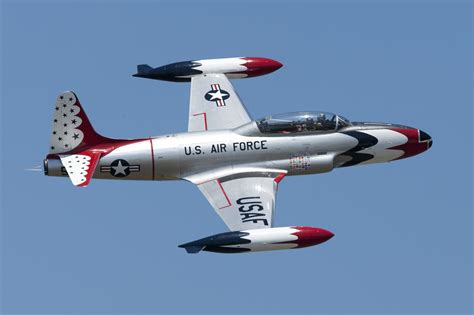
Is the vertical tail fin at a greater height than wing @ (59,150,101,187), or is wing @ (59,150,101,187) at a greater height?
the vertical tail fin

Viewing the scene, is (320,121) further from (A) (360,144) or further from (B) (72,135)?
(B) (72,135)

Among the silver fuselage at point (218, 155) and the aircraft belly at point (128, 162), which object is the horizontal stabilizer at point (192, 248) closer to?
the silver fuselage at point (218, 155)

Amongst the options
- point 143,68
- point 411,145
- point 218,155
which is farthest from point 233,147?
point 143,68

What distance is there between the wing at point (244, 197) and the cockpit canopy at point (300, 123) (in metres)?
1.22

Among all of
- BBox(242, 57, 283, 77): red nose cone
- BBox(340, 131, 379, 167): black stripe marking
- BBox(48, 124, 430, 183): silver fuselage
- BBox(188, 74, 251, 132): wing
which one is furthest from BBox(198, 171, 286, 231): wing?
BBox(242, 57, 283, 77): red nose cone

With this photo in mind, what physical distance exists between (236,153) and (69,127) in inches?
178

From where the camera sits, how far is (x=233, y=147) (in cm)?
4278

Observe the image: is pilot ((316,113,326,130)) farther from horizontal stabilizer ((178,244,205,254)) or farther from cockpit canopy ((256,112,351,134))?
horizontal stabilizer ((178,244,205,254))

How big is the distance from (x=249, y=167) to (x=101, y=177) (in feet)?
13.1

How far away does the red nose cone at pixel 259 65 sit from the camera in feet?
155

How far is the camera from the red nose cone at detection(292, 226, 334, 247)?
4034 centimetres

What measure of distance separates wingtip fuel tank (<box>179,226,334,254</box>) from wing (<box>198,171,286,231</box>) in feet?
1.98

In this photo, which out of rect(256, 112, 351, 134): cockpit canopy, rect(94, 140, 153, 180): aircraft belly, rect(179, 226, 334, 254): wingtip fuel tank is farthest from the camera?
rect(256, 112, 351, 134): cockpit canopy

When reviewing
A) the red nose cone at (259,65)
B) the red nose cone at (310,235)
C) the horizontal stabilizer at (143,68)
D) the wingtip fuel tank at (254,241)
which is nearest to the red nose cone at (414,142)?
the red nose cone at (310,235)
